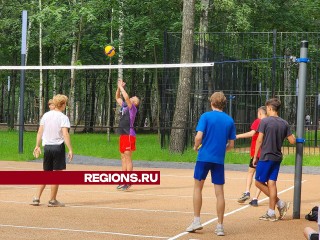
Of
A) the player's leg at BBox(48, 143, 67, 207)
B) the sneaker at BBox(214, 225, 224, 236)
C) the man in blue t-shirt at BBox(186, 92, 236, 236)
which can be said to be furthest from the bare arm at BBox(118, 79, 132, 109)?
the sneaker at BBox(214, 225, 224, 236)

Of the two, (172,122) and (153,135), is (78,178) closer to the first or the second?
(172,122)

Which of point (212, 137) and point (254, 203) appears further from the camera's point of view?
point (254, 203)

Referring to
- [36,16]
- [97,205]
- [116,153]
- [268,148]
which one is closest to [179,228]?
[268,148]

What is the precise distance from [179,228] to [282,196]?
15.0ft

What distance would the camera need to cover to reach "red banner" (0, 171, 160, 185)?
10.0 m

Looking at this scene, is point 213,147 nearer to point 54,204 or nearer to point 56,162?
point 56,162

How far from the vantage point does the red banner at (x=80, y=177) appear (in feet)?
32.9

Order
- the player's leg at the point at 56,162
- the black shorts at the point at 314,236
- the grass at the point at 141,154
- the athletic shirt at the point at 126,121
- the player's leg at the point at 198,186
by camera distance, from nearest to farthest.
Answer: the black shorts at the point at 314,236 → the player's leg at the point at 198,186 → the player's leg at the point at 56,162 → the athletic shirt at the point at 126,121 → the grass at the point at 141,154

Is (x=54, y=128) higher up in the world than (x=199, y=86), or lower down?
lower down

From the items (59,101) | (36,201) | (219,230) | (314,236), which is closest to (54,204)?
(36,201)

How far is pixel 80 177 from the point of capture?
41.9 ft

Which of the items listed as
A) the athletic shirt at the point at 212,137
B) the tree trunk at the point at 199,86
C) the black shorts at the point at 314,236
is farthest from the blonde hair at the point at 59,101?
the tree trunk at the point at 199,86

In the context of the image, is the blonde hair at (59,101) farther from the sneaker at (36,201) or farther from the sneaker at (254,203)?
the sneaker at (254,203)

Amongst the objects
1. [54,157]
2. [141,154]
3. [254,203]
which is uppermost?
[54,157]
